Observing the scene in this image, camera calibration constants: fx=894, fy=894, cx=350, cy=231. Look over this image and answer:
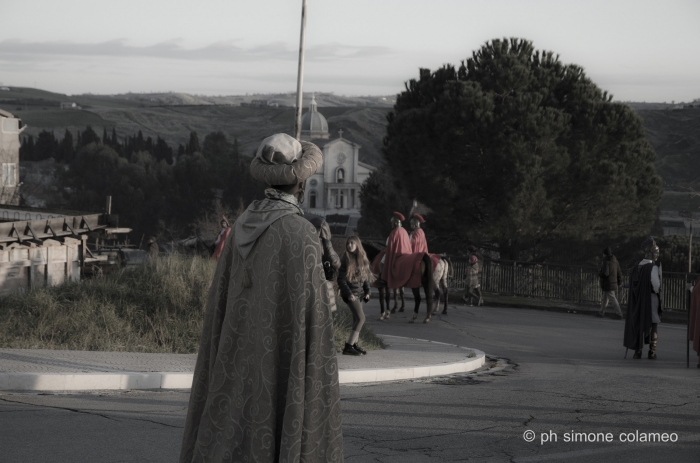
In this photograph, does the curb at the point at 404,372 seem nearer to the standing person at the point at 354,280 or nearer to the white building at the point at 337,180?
the standing person at the point at 354,280

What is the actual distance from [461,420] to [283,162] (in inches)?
163

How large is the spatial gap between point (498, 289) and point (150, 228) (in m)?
78.5

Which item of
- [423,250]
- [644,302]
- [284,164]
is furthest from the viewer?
[423,250]

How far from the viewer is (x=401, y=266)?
20000mm

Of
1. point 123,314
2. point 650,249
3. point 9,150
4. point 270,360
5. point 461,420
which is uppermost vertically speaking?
point 9,150

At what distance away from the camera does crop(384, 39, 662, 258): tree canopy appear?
41.3 metres

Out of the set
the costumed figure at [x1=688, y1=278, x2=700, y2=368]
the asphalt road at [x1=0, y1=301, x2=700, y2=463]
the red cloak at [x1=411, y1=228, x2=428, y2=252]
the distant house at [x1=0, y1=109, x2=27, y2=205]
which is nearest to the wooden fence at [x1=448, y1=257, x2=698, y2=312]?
the red cloak at [x1=411, y1=228, x2=428, y2=252]

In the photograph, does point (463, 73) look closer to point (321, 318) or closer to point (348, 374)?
point (348, 374)

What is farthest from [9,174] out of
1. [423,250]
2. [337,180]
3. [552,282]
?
[337,180]

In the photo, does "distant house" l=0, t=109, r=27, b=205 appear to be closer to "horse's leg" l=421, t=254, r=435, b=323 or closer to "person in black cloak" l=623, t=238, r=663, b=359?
"horse's leg" l=421, t=254, r=435, b=323

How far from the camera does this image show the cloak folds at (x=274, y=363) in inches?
184

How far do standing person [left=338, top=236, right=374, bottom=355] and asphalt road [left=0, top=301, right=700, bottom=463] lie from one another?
5.55 ft

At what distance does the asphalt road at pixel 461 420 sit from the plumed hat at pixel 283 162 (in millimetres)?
2539

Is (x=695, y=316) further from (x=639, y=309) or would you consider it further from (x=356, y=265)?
(x=356, y=265)
